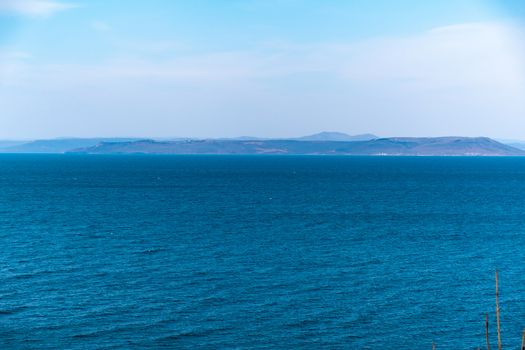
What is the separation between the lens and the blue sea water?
38.1 m

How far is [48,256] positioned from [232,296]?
2128 centimetres

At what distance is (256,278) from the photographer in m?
50.3

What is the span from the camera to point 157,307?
138 feet

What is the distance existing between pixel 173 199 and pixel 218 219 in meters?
35.5

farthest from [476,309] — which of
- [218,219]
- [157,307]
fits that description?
[218,219]

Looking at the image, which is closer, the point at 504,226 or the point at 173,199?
the point at 504,226

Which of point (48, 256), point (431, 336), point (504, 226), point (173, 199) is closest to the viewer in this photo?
point (431, 336)

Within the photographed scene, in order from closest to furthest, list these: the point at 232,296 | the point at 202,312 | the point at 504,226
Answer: the point at 202,312, the point at 232,296, the point at 504,226

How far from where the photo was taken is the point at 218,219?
88.4 metres

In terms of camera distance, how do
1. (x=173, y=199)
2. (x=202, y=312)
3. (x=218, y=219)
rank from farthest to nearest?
(x=173, y=199), (x=218, y=219), (x=202, y=312)

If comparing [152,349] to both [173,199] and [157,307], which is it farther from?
[173,199]

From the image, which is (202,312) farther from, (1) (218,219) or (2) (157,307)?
(1) (218,219)

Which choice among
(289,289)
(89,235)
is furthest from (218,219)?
(289,289)

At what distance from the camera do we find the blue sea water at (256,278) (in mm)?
38062
